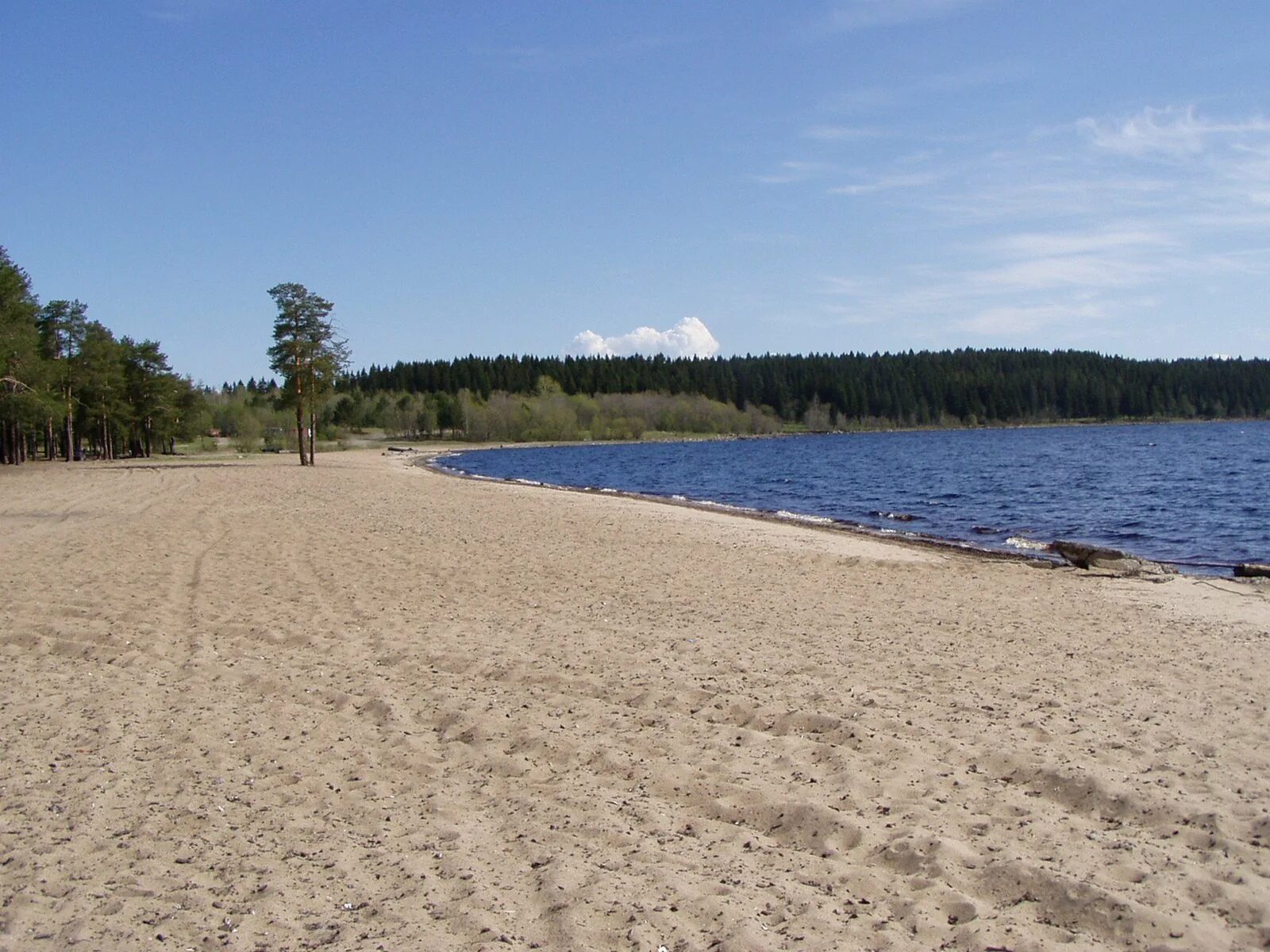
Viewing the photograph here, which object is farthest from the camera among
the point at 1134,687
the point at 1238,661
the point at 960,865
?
the point at 1238,661

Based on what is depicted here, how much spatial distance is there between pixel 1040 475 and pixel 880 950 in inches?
1939

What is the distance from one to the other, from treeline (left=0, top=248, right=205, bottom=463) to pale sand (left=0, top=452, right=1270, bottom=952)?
3765cm

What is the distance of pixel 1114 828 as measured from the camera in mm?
5320

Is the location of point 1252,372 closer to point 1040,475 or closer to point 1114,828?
point 1040,475

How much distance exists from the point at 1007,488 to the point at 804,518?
16.7 metres

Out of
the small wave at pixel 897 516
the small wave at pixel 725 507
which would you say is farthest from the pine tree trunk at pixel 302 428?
the small wave at pixel 897 516

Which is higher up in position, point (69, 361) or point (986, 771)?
point (69, 361)

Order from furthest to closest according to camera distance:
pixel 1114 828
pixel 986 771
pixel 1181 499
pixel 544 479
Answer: pixel 544 479 < pixel 1181 499 < pixel 986 771 < pixel 1114 828

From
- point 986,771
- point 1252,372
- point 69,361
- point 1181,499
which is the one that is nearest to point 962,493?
point 1181,499

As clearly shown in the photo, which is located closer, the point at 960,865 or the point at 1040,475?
the point at 960,865

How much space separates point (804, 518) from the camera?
28641mm

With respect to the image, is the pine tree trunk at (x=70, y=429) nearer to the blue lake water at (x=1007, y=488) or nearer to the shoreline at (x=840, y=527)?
the blue lake water at (x=1007, y=488)

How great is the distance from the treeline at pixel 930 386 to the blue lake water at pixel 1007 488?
74.7 m

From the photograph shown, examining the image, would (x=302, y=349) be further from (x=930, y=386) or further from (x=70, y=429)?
(x=930, y=386)
